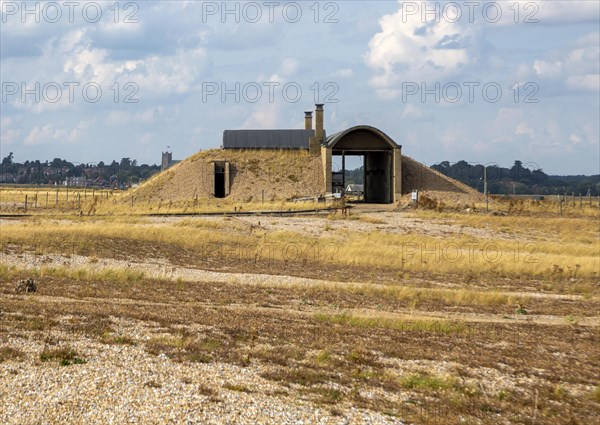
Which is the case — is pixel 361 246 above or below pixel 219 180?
below

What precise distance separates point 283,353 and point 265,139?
61490 mm

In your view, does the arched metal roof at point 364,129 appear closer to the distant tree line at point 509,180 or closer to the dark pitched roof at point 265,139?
the dark pitched roof at point 265,139

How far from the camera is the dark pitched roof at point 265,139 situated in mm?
75500

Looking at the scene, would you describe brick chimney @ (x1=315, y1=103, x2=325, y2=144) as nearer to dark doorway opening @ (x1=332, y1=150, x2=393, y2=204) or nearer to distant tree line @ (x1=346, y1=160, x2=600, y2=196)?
dark doorway opening @ (x1=332, y1=150, x2=393, y2=204)

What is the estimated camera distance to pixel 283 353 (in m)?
15.7

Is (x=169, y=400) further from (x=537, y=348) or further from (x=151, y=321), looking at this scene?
(x=537, y=348)

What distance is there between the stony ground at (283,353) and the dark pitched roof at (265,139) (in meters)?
47.3

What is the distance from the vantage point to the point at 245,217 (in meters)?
51.4

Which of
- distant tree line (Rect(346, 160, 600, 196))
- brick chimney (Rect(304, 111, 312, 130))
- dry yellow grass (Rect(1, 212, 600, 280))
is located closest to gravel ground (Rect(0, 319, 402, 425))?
dry yellow grass (Rect(1, 212, 600, 280))

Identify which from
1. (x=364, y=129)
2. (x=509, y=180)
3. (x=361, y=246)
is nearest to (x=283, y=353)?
(x=361, y=246)

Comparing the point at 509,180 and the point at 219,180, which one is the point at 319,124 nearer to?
the point at 219,180

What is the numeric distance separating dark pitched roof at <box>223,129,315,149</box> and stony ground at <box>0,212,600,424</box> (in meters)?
47.3

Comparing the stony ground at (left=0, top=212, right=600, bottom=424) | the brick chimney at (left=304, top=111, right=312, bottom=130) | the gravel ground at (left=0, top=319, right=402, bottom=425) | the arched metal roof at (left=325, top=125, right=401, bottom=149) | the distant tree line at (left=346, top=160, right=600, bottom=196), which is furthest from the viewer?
the distant tree line at (left=346, top=160, right=600, bottom=196)

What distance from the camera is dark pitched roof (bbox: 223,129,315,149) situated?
75500mm
